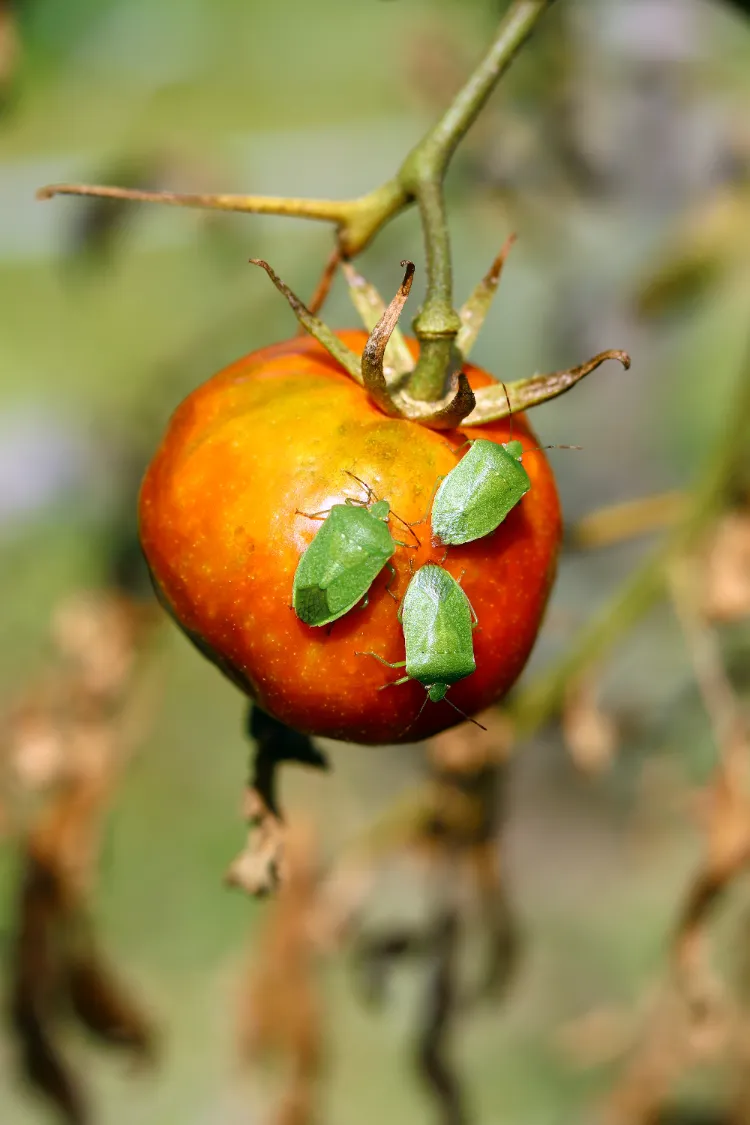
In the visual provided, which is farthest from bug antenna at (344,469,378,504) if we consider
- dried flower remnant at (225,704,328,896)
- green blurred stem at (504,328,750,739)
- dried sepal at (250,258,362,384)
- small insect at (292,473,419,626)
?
green blurred stem at (504,328,750,739)

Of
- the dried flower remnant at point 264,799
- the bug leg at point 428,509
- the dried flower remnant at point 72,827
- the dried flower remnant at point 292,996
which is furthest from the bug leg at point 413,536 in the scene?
the dried flower remnant at point 292,996

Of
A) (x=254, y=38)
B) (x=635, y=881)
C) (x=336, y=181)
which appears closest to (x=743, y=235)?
(x=635, y=881)

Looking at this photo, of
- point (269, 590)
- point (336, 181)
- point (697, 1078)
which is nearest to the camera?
point (269, 590)

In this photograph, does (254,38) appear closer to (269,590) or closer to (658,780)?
(658,780)

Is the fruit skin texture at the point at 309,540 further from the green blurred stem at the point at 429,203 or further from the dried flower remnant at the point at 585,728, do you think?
the dried flower remnant at the point at 585,728

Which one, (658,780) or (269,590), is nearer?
(269,590)

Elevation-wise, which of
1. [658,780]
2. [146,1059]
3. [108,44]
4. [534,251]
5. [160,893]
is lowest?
[160,893]
